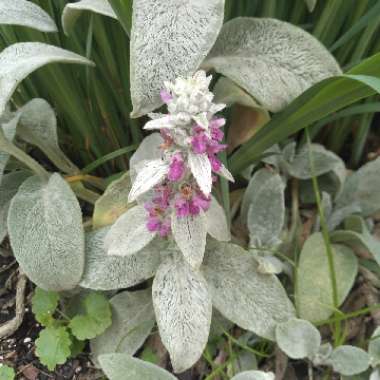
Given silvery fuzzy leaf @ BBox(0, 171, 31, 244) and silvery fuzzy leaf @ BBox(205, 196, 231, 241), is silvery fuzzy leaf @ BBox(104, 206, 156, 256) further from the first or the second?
silvery fuzzy leaf @ BBox(0, 171, 31, 244)

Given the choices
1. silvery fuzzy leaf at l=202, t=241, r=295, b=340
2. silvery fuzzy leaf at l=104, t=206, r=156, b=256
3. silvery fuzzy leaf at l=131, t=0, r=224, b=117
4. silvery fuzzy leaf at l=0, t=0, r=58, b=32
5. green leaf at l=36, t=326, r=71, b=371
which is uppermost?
silvery fuzzy leaf at l=131, t=0, r=224, b=117

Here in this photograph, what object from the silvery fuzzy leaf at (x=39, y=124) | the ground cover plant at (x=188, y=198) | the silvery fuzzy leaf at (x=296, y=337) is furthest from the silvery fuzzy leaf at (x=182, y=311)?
the silvery fuzzy leaf at (x=39, y=124)

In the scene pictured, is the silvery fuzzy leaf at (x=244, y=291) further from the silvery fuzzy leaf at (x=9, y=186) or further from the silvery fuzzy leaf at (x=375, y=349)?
the silvery fuzzy leaf at (x=9, y=186)

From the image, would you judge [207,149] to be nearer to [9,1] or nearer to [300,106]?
[300,106]

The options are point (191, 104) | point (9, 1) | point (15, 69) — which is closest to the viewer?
point (191, 104)

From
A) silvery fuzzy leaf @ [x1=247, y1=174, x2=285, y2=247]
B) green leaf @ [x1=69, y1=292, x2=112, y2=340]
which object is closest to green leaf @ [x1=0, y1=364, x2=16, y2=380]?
green leaf @ [x1=69, y1=292, x2=112, y2=340]

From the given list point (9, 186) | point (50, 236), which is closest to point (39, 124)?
point (9, 186)

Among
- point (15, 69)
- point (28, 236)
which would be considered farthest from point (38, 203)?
point (15, 69)

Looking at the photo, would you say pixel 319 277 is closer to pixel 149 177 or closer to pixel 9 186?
pixel 149 177

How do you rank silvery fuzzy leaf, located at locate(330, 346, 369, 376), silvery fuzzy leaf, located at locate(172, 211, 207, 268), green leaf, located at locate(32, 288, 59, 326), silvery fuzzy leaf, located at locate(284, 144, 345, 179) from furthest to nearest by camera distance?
silvery fuzzy leaf, located at locate(284, 144, 345, 179) < green leaf, located at locate(32, 288, 59, 326) < silvery fuzzy leaf, located at locate(330, 346, 369, 376) < silvery fuzzy leaf, located at locate(172, 211, 207, 268)
